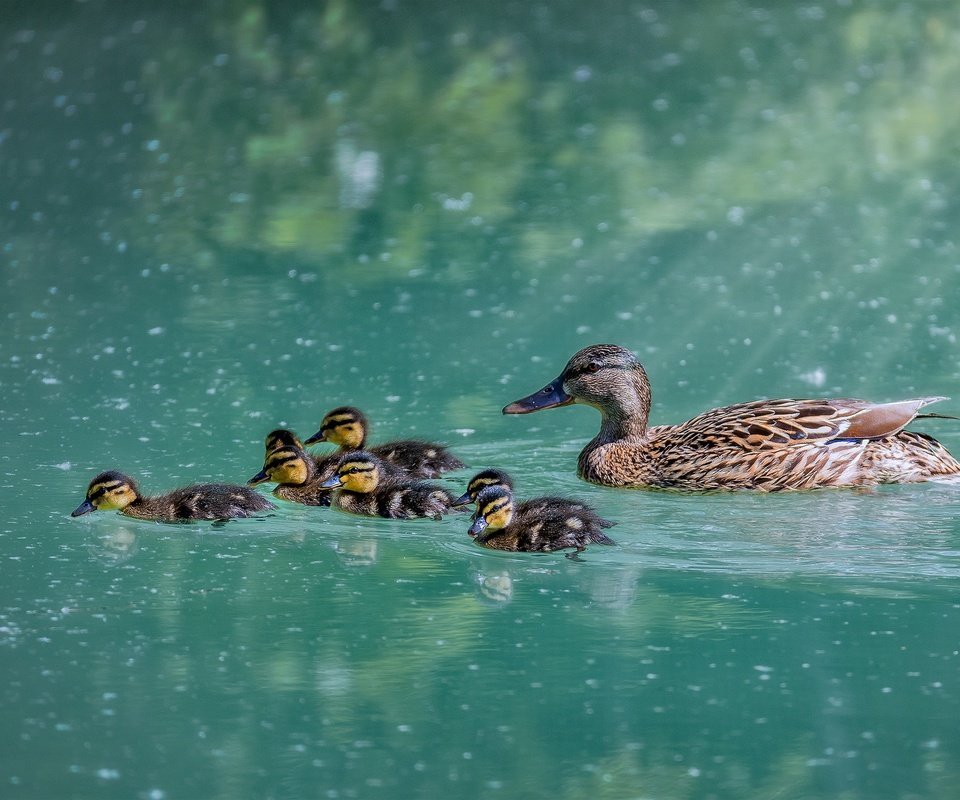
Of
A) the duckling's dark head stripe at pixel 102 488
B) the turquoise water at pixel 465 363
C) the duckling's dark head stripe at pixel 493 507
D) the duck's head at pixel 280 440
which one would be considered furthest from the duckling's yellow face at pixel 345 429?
the duckling's dark head stripe at pixel 493 507

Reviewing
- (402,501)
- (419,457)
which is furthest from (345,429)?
(402,501)

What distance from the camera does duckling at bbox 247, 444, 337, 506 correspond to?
616cm

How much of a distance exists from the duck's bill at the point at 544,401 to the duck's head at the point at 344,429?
0.51 metres

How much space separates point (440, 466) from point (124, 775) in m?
2.66

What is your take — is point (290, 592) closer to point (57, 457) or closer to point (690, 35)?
point (57, 457)

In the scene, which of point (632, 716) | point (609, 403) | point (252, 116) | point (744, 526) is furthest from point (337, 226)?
point (632, 716)

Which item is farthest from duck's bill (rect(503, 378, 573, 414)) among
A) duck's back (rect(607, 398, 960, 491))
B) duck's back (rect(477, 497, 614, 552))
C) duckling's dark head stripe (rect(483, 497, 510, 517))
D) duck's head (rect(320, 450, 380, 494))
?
duckling's dark head stripe (rect(483, 497, 510, 517))

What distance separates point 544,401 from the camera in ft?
22.4

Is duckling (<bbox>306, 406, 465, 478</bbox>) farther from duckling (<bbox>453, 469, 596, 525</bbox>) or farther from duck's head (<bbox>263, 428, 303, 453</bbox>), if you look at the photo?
duckling (<bbox>453, 469, 596, 525</bbox>)

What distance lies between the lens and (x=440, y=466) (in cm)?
652

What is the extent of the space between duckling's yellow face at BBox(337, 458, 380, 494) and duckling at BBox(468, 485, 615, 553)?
52 cm

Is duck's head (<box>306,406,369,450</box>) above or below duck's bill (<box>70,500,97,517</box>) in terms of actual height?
above

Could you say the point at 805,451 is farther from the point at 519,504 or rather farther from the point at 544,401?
the point at 519,504

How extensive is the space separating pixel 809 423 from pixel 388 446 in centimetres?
142
